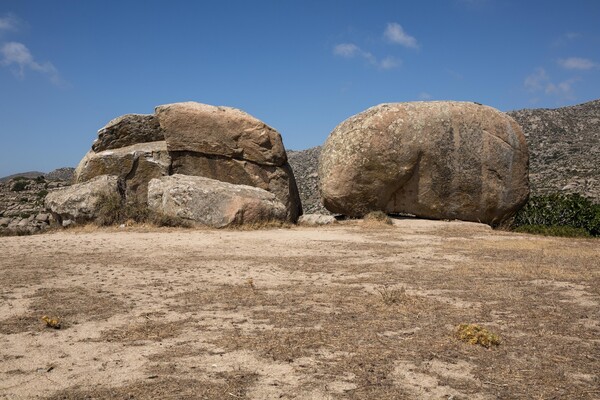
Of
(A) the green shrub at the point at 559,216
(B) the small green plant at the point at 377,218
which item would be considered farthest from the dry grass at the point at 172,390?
(A) the green shrub at the point at 559,216

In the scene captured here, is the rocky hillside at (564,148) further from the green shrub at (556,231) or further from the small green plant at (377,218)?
the small green plant at (377,218)

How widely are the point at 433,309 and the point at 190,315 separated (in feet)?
8.80

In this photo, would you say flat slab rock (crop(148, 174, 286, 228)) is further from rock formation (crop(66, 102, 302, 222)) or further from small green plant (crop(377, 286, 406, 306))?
small green plant (crop(377, 286, 406, 306))

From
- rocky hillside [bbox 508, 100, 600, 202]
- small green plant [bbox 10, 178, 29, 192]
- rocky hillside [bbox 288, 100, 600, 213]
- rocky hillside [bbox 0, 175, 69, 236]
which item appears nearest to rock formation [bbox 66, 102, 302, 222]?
rocky hillside [bbox 0, 175, 69, 236]

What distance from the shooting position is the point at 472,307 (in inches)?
243

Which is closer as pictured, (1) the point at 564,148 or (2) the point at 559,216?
(2) the point at 559,216

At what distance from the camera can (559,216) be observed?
17.1 m

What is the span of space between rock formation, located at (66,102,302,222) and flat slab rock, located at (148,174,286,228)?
187 centimetres

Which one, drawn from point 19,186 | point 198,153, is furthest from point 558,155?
point 19,186

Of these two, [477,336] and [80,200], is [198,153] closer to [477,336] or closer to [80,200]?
[80,200]

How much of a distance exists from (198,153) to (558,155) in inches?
1138

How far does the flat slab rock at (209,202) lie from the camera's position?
47.1 ft

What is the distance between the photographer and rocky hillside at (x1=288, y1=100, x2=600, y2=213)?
2961 cm

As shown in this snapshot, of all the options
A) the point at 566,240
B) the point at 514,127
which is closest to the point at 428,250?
the point at 566,240
